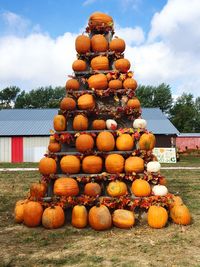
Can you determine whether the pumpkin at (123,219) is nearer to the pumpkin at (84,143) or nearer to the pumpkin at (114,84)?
the pumpkin at (84,143)

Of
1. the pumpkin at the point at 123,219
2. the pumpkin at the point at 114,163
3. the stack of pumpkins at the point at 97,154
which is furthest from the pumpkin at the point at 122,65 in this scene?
the pumpkin at the point at 123,219

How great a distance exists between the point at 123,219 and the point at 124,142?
181 centimetres

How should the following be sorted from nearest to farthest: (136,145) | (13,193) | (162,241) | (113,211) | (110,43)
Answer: (162,241) < (113,211) < (136,145) < (110,43) < (13,193)

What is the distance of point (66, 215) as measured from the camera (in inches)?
306

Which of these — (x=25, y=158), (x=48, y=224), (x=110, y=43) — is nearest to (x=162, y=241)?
(x=48, y=224)

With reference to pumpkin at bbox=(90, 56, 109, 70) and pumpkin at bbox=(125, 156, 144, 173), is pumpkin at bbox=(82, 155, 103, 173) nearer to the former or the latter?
pumpkin at bbox=(125, 156, 144, 173)

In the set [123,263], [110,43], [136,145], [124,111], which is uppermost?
[110,43]

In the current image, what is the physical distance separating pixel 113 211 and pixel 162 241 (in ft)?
5.80

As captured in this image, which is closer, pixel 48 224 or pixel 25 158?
pixel 48 224

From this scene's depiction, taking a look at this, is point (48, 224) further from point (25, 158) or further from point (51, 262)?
point (25, 158)

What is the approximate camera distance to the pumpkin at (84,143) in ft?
25.8

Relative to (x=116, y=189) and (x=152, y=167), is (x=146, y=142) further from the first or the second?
(x=116, y=189)

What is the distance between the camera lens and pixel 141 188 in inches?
298

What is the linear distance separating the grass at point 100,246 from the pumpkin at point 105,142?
182 cm
